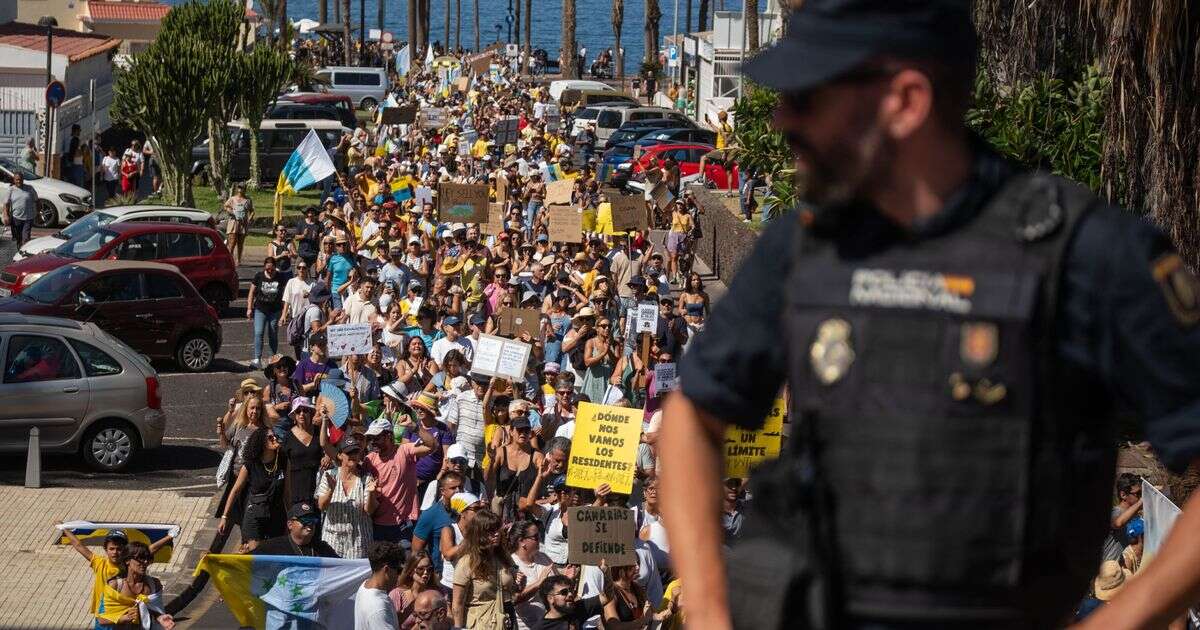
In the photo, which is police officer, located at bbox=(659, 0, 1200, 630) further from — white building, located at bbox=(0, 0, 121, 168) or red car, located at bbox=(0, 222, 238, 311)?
white building, located at bbox=(0, 0, 121, 168)

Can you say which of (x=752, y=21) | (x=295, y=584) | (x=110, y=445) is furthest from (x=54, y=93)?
(x=295, y=584)

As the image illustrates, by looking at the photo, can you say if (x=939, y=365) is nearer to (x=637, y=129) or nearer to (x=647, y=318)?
(x=647, y=318)

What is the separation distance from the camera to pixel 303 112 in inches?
1921

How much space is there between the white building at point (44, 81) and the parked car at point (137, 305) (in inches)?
549

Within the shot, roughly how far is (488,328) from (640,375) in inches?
74.0

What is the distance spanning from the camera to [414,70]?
78.2m

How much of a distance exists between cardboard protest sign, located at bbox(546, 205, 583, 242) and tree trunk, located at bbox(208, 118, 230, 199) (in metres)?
18.3

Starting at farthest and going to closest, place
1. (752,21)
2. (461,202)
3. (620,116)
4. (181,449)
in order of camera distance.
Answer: (620,116) → (752,21) → (461,202) → (181,449)

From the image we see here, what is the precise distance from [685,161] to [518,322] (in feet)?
79.7

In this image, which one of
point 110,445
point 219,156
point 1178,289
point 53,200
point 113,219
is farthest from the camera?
point 219,156

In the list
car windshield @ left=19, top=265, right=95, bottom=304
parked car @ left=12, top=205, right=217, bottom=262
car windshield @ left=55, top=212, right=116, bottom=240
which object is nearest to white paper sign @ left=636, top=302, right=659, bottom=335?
car windshield @ left=19, top=265, right=95, bottom=304

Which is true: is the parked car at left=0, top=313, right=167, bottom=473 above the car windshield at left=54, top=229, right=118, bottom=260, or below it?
below

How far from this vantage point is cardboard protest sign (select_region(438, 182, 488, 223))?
80.0 feet

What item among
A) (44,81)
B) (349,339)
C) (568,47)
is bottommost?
(349,339)
